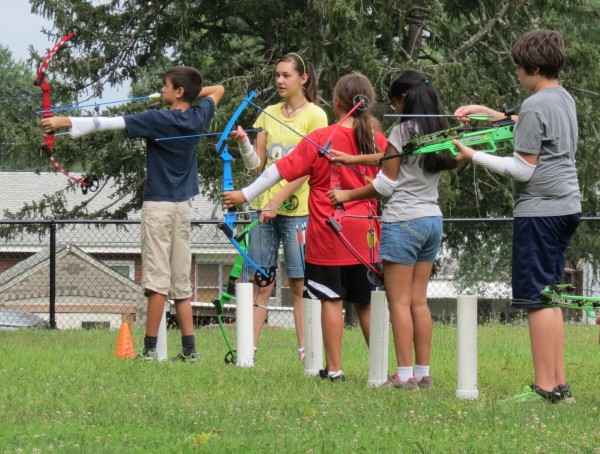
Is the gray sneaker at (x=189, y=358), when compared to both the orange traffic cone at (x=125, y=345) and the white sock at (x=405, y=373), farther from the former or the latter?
the white sock at (x=405, y=373)

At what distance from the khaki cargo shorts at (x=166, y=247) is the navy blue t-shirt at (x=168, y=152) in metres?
0.08

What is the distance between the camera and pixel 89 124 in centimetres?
746

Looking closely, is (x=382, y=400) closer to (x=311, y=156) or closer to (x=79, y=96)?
(x=311, y=156)

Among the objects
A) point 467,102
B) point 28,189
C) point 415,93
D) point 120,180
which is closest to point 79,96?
point 120,180

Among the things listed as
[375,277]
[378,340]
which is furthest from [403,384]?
[375,277]

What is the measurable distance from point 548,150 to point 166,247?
2.94m

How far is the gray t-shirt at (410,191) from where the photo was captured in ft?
21.7

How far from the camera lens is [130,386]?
6.44m

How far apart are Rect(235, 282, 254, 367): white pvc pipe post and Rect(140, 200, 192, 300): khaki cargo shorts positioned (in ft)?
1.58

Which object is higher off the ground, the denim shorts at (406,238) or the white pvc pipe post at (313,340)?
the denim shorts at (406,238)

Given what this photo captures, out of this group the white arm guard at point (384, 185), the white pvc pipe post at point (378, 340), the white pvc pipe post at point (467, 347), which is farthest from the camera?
the white pvc pipe post at point (378, 340)

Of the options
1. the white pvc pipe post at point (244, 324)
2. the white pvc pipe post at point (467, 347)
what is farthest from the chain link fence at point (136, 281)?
the white pvc pipe post at point (467, 347)

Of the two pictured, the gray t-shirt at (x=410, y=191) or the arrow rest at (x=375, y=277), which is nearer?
the gray t-shirt at (x=410, y=191)

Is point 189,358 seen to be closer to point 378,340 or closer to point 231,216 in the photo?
point 231,216
